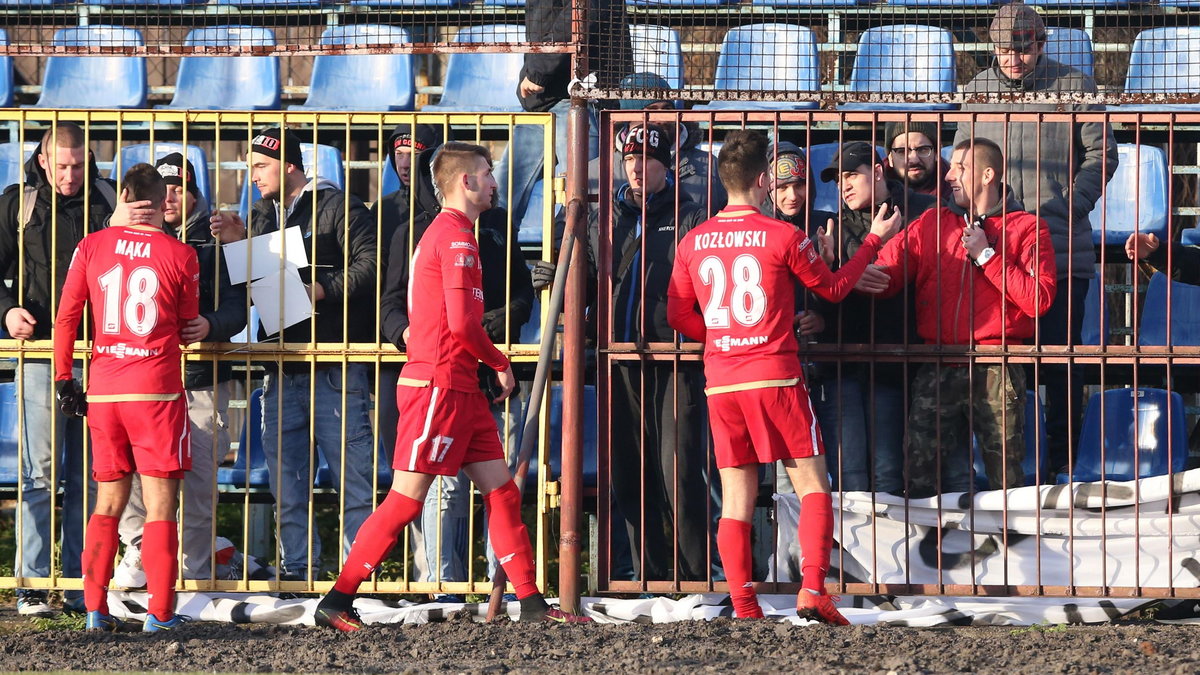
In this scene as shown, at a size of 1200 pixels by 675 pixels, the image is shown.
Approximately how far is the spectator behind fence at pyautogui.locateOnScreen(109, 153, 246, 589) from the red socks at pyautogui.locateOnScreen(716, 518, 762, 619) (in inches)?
95.7

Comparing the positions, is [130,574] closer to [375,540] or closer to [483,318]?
[375,540]

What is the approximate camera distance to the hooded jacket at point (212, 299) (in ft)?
21.9

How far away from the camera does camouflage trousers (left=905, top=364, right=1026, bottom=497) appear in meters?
6.59

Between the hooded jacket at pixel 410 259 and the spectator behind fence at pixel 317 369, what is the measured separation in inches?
7.4

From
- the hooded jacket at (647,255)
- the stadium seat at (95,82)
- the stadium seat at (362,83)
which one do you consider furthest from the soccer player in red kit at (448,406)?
the stadium seat at (95,82)

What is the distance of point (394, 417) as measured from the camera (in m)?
7.10

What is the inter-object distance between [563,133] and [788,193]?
2127 mm

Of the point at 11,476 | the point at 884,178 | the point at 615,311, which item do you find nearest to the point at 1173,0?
the point at 884,178

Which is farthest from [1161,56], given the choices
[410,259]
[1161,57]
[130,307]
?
[130,307]

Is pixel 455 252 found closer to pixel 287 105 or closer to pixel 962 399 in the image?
pixel 962 399

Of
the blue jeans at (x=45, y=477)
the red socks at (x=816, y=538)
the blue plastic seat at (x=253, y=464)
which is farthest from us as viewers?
the blue plastic seat at (x=253, y=464)

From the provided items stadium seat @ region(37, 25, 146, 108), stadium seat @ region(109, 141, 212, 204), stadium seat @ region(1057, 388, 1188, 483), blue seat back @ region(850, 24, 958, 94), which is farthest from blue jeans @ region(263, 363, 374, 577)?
stadium seat @ region(37, 25, 146, 108)

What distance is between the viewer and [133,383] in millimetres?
6191

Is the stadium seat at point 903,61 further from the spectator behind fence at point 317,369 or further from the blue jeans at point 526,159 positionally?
the spectator behind fence at point 317,369
